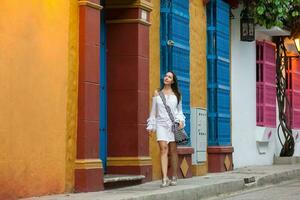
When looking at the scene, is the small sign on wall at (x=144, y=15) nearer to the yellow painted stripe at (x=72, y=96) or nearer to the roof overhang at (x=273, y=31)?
the yellow painted stripe at (x=72, y=96)

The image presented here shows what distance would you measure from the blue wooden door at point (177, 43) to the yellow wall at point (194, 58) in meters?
0.14

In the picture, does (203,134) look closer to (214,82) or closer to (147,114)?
(214,82)

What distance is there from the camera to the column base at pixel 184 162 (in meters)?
12.8

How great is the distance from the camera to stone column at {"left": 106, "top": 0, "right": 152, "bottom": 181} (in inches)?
456

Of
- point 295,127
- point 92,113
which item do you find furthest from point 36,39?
point 295,127

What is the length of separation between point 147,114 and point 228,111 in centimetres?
381

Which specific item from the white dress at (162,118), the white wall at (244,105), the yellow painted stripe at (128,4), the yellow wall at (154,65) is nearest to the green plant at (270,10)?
the white wall at (244,105)

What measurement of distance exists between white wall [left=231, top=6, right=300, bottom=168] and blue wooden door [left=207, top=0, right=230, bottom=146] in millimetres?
929

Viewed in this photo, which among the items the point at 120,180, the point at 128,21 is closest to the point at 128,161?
the point at 120,180

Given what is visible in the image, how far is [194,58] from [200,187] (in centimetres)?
354

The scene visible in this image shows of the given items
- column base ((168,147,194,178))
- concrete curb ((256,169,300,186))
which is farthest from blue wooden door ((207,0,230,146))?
column base ((168,147,194,178))

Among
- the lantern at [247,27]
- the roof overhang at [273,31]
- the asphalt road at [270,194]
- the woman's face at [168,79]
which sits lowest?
the asphalt road at [270,194]

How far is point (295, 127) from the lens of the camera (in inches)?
786

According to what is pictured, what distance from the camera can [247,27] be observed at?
16281 mm
